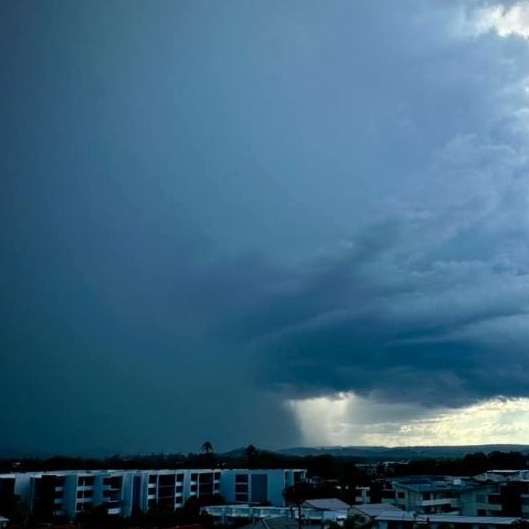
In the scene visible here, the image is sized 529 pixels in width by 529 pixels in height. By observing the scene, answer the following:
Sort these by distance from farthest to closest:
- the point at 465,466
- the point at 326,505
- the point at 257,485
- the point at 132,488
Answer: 1. the point at 465,466
2. the point at 257,485
3. the point at 132,488
4. the point at 326,505

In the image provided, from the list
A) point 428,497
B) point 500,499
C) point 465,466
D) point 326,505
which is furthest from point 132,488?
point 465,466

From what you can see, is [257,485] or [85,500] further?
[257,485]

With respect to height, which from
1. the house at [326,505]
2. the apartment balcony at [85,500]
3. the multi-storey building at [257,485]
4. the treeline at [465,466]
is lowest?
the house at [326,505]

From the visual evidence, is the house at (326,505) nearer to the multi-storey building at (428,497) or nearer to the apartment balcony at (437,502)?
the multi-storey building at (428,497)

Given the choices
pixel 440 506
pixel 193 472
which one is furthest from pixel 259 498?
pixel 440 506

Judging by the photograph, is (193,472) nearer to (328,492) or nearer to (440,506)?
(328,492)

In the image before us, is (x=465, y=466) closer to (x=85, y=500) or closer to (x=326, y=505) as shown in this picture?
(x=326, y=505)

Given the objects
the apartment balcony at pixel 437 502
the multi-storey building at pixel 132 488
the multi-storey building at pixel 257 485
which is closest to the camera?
the apartment balcony at pixel 437 502

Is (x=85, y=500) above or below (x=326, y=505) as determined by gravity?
above

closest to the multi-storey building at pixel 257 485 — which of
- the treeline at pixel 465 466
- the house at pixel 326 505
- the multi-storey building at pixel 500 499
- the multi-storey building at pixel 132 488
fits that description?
the multi-storey building at pixel 132 488

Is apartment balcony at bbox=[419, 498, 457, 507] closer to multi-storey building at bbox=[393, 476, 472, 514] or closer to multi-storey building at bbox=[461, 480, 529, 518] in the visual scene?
multi-storey building at bbox=[393, 476, 472, 514]

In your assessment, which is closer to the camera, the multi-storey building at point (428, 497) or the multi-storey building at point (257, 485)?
the multi-storey building at point (428, 497)
